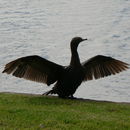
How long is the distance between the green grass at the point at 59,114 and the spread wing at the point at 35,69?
0.55m

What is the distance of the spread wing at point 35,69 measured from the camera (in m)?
13.5

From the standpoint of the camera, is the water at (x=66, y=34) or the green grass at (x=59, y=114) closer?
the green grass at (x=59, y=114)

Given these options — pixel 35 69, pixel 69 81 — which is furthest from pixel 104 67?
pixel 35 69

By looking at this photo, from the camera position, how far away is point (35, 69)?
14.1m

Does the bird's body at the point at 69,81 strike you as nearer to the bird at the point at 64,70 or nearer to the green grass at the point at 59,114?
the bird at the point at 64,70

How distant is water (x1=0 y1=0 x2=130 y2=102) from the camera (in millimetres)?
23078

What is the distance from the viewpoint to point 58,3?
150ft

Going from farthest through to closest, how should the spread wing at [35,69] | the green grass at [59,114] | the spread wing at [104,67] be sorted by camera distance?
the spread wing at [104,67] → the spread wing at [35,69] → the green grass at [59,114]

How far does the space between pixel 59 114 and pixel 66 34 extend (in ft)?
73.5

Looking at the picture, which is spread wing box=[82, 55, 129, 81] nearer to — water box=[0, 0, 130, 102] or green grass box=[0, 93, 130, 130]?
green grass box=[0, 93, 130, 130]

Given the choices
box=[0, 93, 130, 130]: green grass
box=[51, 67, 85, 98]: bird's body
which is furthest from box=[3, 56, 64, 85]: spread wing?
box=[0, 93, 130, 130]: green grass

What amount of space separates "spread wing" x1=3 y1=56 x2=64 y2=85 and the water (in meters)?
7.04

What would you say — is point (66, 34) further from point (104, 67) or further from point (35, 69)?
point (35, 69)

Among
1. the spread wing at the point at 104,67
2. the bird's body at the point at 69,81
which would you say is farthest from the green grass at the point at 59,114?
the spread wing at the point at 104,67
